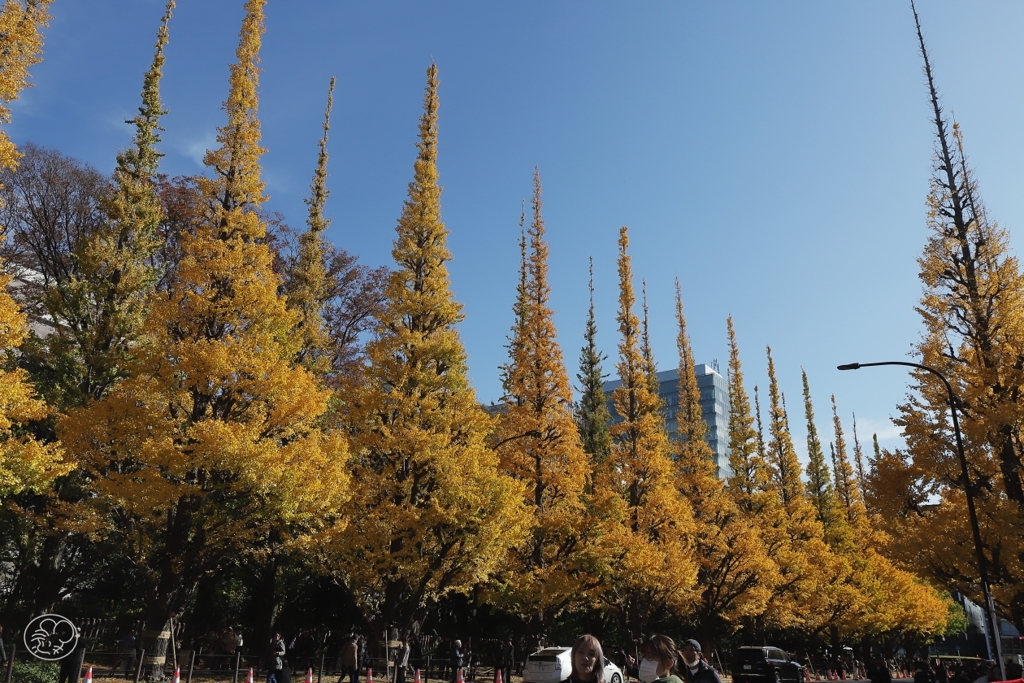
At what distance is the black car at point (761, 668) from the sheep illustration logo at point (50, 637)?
2038cm

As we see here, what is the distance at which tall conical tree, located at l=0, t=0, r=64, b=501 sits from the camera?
12836mm

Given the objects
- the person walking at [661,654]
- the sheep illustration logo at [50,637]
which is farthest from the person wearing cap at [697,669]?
the sheep illustration logo at [50,637]

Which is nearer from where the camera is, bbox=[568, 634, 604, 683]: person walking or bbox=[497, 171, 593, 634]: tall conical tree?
A: bbox=[568, 634, 604, 683]: person walking

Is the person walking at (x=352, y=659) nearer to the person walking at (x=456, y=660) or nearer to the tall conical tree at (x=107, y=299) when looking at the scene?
the person walking at (x=456, y=660)

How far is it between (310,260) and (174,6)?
990 centimetres

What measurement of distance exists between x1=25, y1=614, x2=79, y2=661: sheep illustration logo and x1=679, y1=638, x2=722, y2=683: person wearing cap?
8.52 meters

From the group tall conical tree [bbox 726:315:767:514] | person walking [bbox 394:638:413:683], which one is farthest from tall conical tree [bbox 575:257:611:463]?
person walking [bbox 394:638:413:683]

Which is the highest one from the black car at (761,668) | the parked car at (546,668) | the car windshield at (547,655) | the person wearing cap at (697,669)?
the person wearing cap at (697,669)

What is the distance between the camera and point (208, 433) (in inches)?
555

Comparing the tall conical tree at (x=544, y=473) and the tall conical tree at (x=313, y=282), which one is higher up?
the tall conical tree at (x=313, y=282)

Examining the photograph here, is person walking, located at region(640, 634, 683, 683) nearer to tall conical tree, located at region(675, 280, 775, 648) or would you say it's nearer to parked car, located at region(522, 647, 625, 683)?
parked car, located at region(522, 647, 625, 683)

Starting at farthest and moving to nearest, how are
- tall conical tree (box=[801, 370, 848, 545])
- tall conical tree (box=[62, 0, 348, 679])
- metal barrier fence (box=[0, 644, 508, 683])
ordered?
tall conical tree (box=[801, 370, 848, 545]), tall conical tree (box=[62, 0, 348, 679]), metal barrier fence (box=[0, 644, 508, 683])

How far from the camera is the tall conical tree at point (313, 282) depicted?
24953 mm

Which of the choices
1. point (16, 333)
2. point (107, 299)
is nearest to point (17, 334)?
point (16, 333)
